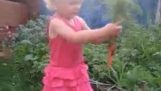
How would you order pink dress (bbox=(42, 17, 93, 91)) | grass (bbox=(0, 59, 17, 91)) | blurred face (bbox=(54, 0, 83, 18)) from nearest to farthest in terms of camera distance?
blurred face (bbox=(54, 0, 83, 18))
pink dress (bbox=(42, 17, 93, 91))
grass (bbox=(0, 59, 17, 91))

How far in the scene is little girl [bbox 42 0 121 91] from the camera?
2.84 meters

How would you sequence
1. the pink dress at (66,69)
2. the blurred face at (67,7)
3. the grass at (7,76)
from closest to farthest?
the blurred face at (67,7)
the pink dress at (66,69)
the grass at (7,76)

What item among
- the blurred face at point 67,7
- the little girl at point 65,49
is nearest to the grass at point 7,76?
the little girl at point 65,49

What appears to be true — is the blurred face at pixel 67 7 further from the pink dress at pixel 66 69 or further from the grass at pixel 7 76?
the grass at pixel 7 76

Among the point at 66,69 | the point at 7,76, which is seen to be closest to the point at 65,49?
the point at 66,69

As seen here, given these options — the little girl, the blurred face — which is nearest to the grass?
the little girl

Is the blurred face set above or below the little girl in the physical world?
above

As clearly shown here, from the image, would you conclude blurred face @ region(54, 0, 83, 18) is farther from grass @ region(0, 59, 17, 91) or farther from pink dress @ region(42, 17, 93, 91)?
grass @ region(0, 59, 17, 91)

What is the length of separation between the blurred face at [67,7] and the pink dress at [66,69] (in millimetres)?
122

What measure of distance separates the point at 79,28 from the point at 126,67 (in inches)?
52.1

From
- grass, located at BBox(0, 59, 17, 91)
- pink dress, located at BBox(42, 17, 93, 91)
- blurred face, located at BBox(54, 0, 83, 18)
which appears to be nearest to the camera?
blurred face, located at BBox(54, 0, 83, 18)

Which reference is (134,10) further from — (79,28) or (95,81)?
(95,81)

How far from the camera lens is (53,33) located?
296 cm

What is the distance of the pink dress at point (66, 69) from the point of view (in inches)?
117
